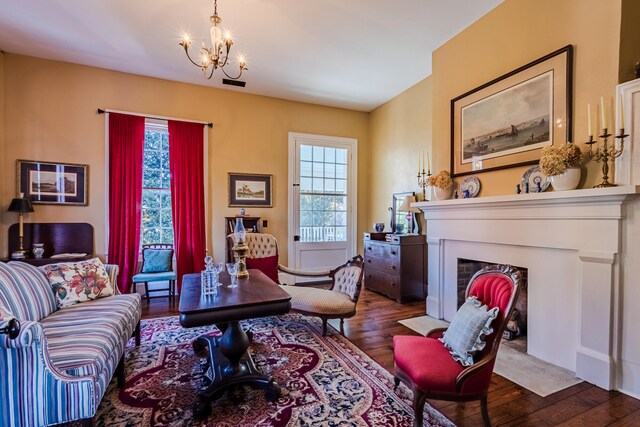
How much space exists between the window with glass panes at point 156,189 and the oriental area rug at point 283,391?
2.16 metres

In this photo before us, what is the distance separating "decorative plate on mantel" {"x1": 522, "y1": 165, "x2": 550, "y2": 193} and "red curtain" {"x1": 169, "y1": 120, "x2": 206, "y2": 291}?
4.46 meters

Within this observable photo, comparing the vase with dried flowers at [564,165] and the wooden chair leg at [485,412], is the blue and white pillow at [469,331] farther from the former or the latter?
the vase with dried flowers at [564,165]

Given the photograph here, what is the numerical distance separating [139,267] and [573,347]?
17.5ft

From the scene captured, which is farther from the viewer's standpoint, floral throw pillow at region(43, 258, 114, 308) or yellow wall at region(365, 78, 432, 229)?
yellow wall at region(365, 78, 432, 229)

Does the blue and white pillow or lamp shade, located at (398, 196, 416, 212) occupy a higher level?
lamp shade, located at (398, 196, 416, 212)

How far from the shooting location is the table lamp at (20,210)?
3.73 m

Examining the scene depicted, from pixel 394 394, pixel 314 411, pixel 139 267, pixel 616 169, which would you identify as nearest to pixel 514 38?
pixel 616 169

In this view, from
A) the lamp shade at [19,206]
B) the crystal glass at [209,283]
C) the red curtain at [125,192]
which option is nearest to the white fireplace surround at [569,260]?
the crystal glass at [209,283]

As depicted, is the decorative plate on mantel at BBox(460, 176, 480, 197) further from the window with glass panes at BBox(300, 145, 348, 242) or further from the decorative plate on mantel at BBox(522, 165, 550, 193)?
the window with glass panes at BBox(300, 145, 348, 242)

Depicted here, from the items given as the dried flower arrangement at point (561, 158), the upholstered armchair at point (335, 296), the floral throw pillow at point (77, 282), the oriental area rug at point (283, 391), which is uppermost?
the dried flower arrangement at point (561, 158)

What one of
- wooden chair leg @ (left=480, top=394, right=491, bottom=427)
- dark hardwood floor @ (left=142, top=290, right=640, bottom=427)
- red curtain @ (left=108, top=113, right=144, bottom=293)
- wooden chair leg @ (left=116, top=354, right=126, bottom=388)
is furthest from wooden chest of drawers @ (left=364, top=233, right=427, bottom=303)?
red curtain @ (left=108, top=113, right=144, bottom=293)

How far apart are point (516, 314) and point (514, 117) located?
209 cm

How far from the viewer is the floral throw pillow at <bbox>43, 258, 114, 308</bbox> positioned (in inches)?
97.0

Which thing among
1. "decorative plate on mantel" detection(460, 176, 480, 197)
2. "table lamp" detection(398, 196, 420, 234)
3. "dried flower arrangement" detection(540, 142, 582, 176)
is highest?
"dried flower arrangement" detection(540, 142, 582, 176)
